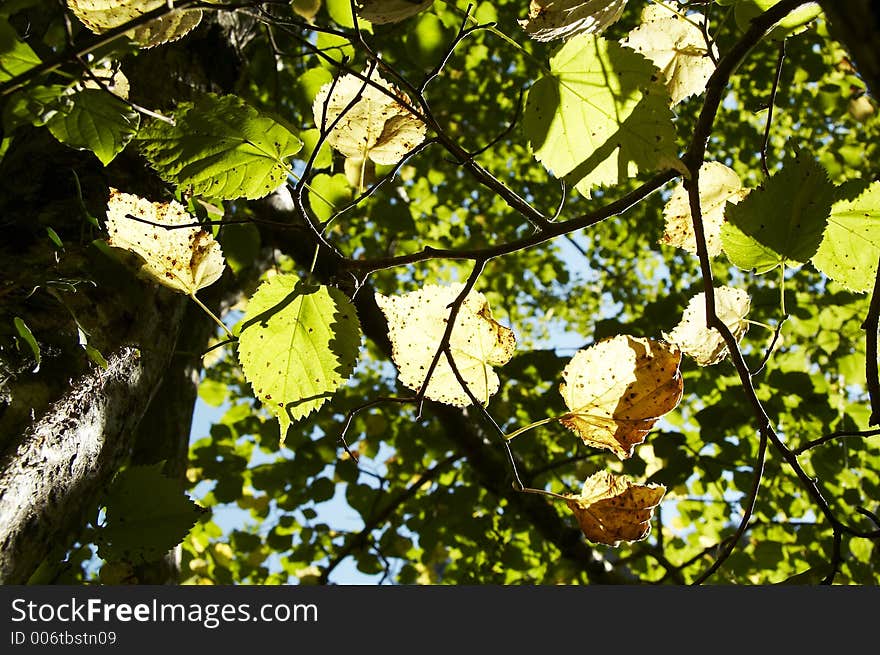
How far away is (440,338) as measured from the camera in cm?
98

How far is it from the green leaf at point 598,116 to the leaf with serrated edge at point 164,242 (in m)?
0.49

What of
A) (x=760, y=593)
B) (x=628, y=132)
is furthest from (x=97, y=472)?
(x=760, y=593)

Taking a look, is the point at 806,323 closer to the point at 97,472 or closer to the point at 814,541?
the point at 814,541

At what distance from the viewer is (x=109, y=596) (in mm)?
964

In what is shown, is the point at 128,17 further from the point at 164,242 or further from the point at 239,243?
the point at 239,243

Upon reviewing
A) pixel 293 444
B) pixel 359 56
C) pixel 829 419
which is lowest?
pixel 829 419

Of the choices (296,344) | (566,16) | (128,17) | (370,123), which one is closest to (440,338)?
(296,344)

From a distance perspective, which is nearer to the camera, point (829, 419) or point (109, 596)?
point (109, 596)

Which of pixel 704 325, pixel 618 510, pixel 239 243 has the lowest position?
pixel 618 510

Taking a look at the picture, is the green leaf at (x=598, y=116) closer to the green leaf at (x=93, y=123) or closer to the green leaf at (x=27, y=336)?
the green leaf at (x=93, y=123)

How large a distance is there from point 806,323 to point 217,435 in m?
3.12

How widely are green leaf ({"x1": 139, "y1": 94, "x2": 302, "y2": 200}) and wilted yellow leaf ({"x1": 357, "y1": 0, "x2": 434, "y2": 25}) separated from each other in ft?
0.76

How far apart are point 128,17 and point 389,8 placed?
347 millimetres

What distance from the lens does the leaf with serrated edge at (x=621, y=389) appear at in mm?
873
